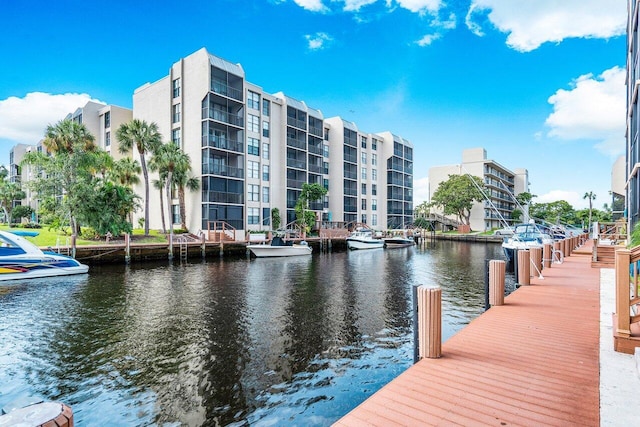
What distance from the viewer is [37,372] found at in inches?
317

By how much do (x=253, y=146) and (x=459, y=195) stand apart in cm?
4713

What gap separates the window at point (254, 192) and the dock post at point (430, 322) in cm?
3841

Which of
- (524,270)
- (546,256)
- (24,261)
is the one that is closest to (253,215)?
(24,261)

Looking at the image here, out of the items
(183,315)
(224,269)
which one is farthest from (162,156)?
(183,315)

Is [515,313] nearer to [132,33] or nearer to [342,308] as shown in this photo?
[342,308]

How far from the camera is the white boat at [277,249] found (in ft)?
111

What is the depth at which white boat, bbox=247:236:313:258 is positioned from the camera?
33.8 meters

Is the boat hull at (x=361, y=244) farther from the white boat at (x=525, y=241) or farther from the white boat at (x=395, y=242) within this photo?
the white boat at (x=525, y=241)

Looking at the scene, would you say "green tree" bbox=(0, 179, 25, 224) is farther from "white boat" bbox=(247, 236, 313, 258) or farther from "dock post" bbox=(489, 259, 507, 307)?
"dock post" bbox=(489, 259, 507, 307)

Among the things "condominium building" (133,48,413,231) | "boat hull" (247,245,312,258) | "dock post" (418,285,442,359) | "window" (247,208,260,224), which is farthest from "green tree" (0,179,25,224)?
"dock post" (418,285,442,359)

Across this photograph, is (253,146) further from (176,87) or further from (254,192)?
(176,87)

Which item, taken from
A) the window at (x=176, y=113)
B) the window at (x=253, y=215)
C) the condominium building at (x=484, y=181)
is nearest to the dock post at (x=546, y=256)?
the window at (x=253, y=215)

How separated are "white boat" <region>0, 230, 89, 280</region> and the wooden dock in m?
23.2

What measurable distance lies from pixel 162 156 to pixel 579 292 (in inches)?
1425
